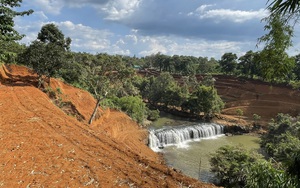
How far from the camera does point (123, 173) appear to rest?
32.7ft

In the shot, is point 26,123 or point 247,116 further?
point 247,116

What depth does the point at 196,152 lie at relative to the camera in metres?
25.9

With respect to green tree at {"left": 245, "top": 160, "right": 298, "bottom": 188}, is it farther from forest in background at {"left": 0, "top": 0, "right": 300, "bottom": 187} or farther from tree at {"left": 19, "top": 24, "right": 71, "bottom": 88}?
tree at {"left": 19, "top": 24, "right": 71, "bottom": 88}

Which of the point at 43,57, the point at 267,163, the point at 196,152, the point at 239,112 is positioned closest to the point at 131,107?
the point at 196,152

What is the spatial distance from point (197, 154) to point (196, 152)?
2.16 feet

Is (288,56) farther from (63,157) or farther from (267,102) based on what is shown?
(267,102)

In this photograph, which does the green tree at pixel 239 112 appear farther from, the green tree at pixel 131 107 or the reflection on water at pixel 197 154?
the green tree at pixel 131 107

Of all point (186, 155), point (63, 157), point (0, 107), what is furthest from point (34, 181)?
point (186, 155)

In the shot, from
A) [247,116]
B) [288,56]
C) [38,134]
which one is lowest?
[247,116]

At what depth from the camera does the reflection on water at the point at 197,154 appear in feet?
67.4

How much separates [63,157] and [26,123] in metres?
3.83

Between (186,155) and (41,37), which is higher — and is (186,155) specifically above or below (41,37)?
below

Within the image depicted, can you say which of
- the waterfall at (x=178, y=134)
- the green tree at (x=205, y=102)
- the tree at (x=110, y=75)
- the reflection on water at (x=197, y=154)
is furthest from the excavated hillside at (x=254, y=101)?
the tree at (x=110, y=75)

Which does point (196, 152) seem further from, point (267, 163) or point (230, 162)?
point (267, 163)
